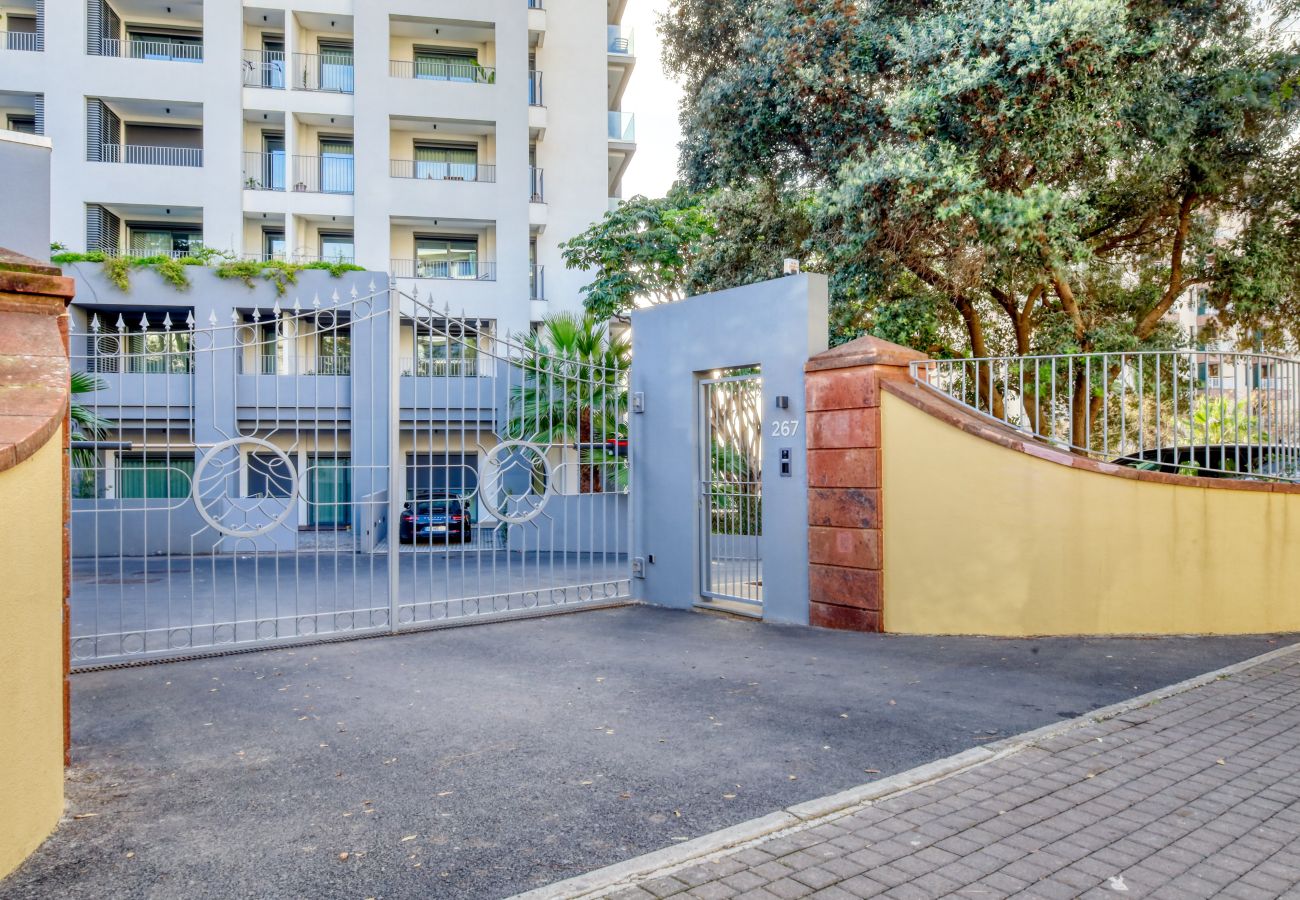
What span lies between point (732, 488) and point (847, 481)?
4.72 ft

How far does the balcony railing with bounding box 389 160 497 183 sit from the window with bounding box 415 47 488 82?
2422 millimetres

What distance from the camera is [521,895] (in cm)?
302

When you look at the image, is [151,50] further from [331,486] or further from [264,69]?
[331,486]

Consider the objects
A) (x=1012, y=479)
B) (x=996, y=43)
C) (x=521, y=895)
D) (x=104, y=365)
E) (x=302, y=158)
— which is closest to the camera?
(x=521, y=895)

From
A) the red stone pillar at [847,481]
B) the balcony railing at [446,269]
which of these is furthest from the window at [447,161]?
the red stone pillar at [847,481]

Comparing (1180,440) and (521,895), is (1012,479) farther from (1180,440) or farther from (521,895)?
(521,895)

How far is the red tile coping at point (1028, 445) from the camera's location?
7148 mm

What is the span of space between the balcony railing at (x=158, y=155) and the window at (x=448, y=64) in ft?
21.4

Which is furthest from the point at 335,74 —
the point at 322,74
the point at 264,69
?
the point at 264,69

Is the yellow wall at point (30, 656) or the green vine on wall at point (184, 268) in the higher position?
the green vine on wall at point (184, 268)

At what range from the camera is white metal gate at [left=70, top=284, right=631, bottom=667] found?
732 centimetres

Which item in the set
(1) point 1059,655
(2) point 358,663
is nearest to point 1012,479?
(1) point 1059,655

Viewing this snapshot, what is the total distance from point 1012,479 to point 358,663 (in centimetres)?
565

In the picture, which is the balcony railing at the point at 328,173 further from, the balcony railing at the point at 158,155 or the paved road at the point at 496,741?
the paved road at the point at 496,741
